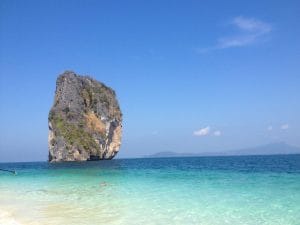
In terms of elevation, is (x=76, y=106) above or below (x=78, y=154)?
above

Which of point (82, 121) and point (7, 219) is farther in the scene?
point (82, 121)

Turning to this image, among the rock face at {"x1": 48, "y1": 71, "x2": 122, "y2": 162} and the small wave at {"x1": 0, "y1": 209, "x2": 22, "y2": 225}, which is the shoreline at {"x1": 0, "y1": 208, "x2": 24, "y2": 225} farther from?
the rock face at {"x1": 48, "y1": 71, "x2": 122, "y2": 162}

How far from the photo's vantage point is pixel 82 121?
3381 inches

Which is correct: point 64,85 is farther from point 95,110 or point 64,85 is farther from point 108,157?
point 108,157

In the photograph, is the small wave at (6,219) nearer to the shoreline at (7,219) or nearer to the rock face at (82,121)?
the shoreline at (7,219)

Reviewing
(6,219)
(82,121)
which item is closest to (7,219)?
(6,219)

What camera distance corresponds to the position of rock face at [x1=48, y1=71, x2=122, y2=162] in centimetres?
8334

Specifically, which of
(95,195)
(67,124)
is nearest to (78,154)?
(67,124)

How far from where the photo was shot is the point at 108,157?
92125 mm

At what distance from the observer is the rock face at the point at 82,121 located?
273 feet

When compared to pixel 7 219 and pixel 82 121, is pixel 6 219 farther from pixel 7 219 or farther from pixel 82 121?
pixel 82 121

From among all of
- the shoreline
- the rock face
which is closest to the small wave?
the shoreline

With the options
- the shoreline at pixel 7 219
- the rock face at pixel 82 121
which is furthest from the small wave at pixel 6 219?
the rock face at pixel 82 121

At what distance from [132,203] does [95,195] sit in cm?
400
